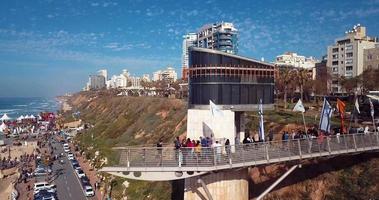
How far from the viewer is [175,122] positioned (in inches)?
2525

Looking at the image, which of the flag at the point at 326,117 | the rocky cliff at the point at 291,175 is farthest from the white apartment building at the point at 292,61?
the flag at the point at 326,117

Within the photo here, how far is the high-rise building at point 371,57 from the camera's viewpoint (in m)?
105

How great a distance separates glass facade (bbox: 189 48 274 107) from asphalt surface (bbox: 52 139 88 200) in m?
33.9

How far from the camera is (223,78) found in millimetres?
20250

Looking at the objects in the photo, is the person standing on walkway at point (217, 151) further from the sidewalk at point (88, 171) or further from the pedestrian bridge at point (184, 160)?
the sidewalk at point (88, 171)

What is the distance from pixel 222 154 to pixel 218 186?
2.26 m

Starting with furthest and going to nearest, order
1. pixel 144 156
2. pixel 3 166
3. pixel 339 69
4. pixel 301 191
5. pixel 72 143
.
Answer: pixel 339 69 < pixel 72 143 < pixel 3 166 < pixel 301 191 < pixel 144 156

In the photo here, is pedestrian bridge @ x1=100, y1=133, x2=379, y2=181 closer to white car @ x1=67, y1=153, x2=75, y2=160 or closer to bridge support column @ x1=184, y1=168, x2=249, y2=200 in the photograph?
bridge support column @ x1=184, y1=168, x2=249, y2=200

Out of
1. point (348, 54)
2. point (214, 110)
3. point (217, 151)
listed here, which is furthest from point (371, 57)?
point (217, 151)

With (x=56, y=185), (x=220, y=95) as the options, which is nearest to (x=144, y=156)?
(x=220, y=95)

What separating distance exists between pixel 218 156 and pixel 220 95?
3201 mm

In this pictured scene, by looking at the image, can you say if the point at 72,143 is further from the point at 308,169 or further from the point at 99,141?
the point at 308,169

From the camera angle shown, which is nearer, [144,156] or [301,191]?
[144,156]

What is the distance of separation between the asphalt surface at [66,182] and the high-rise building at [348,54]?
69.6m
